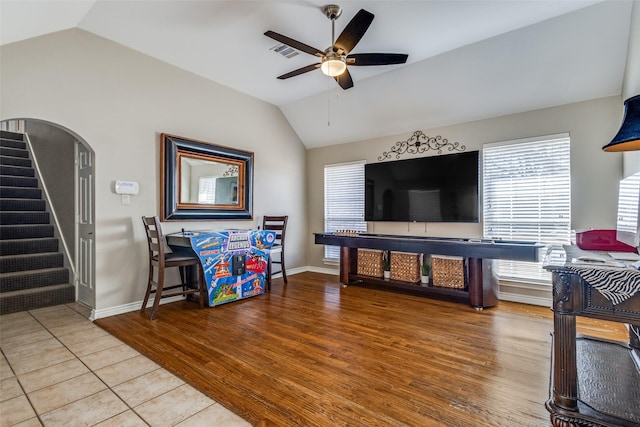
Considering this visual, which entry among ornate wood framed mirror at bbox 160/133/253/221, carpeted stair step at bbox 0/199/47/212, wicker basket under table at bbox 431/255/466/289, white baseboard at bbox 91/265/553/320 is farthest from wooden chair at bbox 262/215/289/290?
carpeted stair step at bbox 0/199/47/212

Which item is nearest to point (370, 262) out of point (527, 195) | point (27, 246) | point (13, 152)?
point (527, 195)

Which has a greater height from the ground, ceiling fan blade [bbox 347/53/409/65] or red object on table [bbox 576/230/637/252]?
ceiling fan blade [bbox 347/53/409/65]

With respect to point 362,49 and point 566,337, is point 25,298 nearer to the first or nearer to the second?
point 362,49

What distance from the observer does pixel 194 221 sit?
4.26 metres

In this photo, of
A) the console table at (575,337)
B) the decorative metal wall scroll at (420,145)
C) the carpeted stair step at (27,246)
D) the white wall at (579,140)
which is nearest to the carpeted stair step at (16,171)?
the carpeted stair step at (27,246)

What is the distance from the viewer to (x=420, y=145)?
15.6 feet

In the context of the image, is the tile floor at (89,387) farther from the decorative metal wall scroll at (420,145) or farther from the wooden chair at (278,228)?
the decorative metal wall scroll at (420,145)

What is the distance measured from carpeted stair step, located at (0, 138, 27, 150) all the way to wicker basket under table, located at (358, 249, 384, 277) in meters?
6.07

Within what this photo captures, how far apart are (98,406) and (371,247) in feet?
11.4

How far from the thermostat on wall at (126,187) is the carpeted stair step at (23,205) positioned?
2.34 meters

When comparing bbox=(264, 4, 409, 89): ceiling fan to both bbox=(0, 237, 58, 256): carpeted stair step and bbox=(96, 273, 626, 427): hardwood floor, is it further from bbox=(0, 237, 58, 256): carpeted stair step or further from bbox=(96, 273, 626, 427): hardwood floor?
bbox=(0, 237, 58, 256): carpeted stair step

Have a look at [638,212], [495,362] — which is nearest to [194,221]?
[495,362]

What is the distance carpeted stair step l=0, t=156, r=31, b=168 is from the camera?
489cm

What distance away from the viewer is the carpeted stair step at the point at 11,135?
17.0ft
